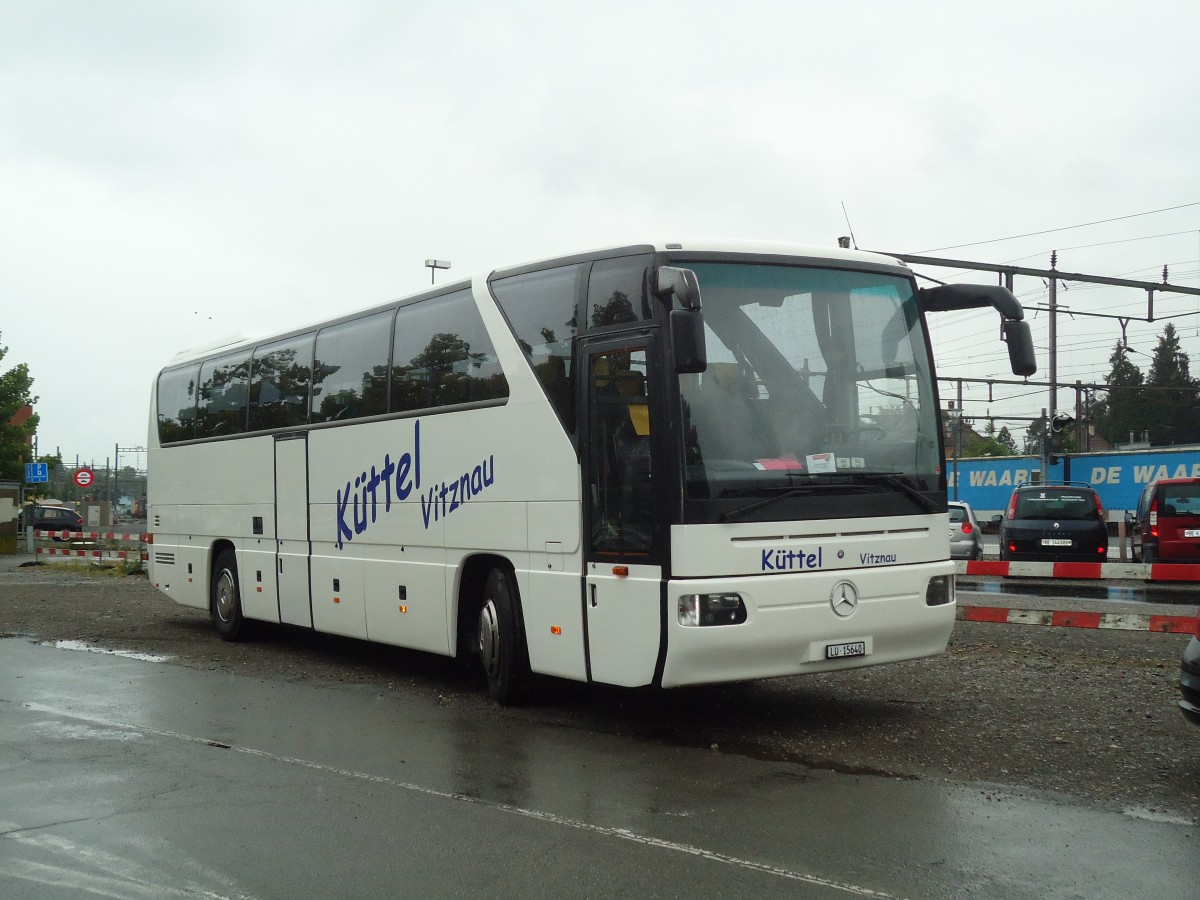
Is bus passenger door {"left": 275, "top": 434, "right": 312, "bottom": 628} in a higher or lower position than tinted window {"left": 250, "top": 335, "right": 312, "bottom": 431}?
lower

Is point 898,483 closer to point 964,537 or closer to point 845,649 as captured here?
point 845,649

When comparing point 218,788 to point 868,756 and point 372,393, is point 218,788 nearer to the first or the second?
point 868,756

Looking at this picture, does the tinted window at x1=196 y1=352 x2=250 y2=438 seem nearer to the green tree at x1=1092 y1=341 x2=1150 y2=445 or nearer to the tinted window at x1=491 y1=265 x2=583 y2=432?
the tinted window at x1=491 y1=265 x2=583 y2=432

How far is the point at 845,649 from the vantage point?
8.41 m

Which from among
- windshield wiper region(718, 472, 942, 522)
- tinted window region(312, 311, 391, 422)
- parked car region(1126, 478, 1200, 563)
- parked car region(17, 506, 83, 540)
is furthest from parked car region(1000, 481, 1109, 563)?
parked car region(17, 506, 83, 540)

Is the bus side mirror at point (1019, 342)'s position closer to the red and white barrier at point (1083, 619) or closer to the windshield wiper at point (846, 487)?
the windshield wiper at point (846, 487)

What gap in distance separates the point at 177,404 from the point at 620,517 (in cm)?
973

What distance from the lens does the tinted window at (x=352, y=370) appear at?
11648 mm

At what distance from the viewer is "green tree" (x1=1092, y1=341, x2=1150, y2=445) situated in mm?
100125

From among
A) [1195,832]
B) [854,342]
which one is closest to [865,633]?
[854,342]

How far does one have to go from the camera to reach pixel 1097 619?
13.3 metres

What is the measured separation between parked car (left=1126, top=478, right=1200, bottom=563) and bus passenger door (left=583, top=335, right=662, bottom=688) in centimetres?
1687

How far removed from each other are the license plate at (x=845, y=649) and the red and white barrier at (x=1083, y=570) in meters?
10.1

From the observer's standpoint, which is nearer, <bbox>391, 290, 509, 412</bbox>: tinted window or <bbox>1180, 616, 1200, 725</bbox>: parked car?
<bbox>1180, 616, 1200, 725</bbox>: parked car
